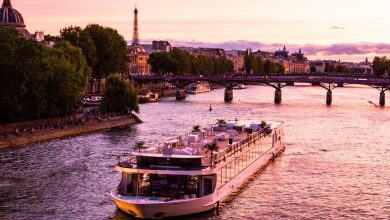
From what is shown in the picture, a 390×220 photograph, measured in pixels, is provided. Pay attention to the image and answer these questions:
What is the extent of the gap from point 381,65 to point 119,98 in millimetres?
128717

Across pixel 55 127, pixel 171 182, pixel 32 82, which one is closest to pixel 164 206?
pixel 171 182

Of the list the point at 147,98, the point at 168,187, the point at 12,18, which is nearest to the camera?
the point at 168,187

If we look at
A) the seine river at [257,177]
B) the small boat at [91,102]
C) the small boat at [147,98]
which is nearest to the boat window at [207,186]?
the seine river at [257,177]

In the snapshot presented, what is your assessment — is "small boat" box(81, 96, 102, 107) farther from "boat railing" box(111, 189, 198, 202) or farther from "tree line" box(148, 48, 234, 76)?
"tree line" box(148, 48, 234, 76)

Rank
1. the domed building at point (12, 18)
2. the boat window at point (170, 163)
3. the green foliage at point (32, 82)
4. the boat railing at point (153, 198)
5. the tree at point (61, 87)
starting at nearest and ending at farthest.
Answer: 1. the boat railing at point (153, 198)
2. the boat window at point (170, 163)
3. the green foliage at point (32, 82)
4. the tree at point (61, 87)
5. the domed building at point (12, 18)

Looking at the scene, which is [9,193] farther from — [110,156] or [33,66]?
[33,66]

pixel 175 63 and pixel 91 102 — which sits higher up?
pixel 175 63

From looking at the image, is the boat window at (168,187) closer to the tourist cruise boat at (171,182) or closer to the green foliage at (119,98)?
the tourist cruise boat at (171,182)

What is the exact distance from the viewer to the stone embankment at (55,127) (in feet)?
142

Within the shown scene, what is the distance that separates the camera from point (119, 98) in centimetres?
5953

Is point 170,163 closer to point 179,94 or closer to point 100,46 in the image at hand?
point 100,46

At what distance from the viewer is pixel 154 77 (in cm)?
10606

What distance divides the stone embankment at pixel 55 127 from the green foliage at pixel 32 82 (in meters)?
1.07

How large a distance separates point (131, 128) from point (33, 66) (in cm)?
1120
